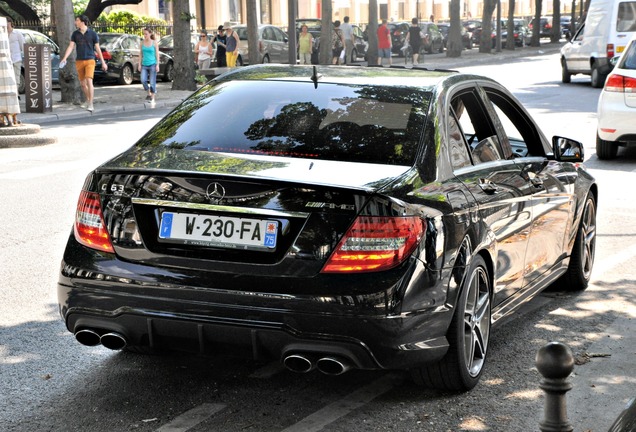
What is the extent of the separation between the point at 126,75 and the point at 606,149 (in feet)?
67.4

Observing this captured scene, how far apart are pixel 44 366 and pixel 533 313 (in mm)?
3028

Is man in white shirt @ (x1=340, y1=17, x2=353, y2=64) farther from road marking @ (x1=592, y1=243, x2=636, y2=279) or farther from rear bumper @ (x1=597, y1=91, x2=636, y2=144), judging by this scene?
road marking @ (x1=592, y1=243, x2=636, y2=279)

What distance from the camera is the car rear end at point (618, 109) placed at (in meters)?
14.4

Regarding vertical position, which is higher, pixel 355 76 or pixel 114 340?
pixel 355 76

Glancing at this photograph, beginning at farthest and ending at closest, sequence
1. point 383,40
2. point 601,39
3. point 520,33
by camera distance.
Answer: point 520,33, point 383,40, point 601,39

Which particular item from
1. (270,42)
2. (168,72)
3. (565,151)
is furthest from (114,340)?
(270,42)

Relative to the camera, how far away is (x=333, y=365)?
465cm

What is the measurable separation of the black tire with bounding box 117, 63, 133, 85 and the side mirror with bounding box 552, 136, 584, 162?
27.0 metres

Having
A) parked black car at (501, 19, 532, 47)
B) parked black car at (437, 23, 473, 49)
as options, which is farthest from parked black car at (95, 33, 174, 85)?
parked black car at (501, 19, 532, 47)

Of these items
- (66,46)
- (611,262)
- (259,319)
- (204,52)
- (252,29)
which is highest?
(252,29)

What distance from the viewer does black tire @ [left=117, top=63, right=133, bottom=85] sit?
107ft

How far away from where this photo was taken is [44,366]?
5.72 meters

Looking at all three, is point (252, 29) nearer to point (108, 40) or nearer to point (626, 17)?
point (108, 40)

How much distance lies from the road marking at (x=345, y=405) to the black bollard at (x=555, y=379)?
1687 millimetres
